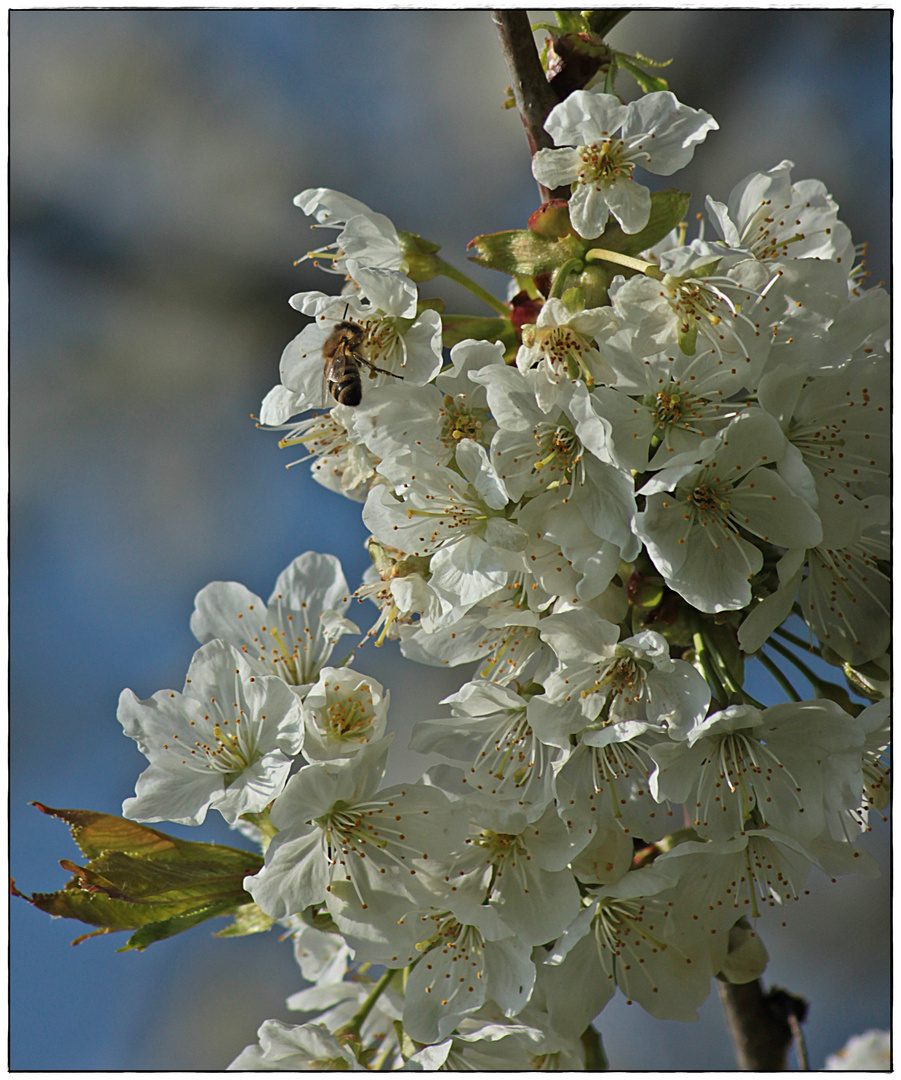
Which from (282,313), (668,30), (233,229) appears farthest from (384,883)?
(233,229)

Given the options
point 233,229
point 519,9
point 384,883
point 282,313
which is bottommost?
point 384,883

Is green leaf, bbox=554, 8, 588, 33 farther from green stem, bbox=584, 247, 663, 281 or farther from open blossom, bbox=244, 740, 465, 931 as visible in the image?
open blossom, bbox=244, 740, 465, 931

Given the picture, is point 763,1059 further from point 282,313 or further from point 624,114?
point 282,313

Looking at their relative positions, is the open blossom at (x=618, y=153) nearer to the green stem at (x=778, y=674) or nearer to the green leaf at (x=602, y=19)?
the green leaf at (x=602, y=19)

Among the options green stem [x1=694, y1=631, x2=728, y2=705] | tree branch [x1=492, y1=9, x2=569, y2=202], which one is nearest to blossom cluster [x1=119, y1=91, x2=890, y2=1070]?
green stem [x1=694, y1=631, x2=728, y2=705]

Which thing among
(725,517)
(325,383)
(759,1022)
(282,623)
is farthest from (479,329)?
(759,1022)

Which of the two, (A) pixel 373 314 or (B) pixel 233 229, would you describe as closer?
(A) pixel 373 314

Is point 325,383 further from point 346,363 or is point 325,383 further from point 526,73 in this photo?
point 526,73
